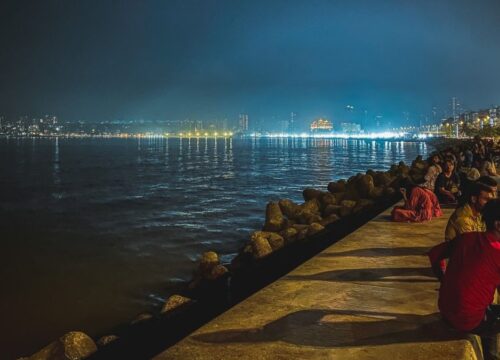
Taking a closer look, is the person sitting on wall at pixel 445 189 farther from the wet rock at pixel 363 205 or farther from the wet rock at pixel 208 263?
the wet rock at pixel 208 263

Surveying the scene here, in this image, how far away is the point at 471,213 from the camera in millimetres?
4777

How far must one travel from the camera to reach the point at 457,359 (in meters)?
3.69

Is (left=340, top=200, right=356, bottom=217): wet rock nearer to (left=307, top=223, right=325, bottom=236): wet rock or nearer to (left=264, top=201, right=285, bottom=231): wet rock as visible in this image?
(left=264, top=201, right=285, bottom=231): wet rock

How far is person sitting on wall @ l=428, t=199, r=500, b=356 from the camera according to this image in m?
3.25

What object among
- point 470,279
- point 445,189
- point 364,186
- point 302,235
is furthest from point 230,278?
point 364,186

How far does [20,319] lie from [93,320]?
4.68ft

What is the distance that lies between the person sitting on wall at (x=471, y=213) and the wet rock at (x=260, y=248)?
4871mm

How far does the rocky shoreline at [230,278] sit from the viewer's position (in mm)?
5926

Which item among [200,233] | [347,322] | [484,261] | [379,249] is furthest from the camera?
[200,233]

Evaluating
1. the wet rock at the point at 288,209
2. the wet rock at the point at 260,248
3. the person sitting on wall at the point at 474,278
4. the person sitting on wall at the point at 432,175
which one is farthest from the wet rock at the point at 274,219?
the person sitting on wall at the point at 474,278

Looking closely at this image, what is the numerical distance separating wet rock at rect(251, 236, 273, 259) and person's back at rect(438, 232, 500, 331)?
5.79 meters

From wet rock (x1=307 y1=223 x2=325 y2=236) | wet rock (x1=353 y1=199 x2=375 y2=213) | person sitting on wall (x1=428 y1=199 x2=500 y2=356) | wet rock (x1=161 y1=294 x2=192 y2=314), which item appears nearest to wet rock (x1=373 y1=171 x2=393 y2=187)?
wet rock (x1=353 y1=199 x2=375 y2=213)

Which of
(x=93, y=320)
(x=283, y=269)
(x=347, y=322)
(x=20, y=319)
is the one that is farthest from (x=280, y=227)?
(x=347, y=322)

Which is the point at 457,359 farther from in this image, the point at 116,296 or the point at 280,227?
the point at 280,227
